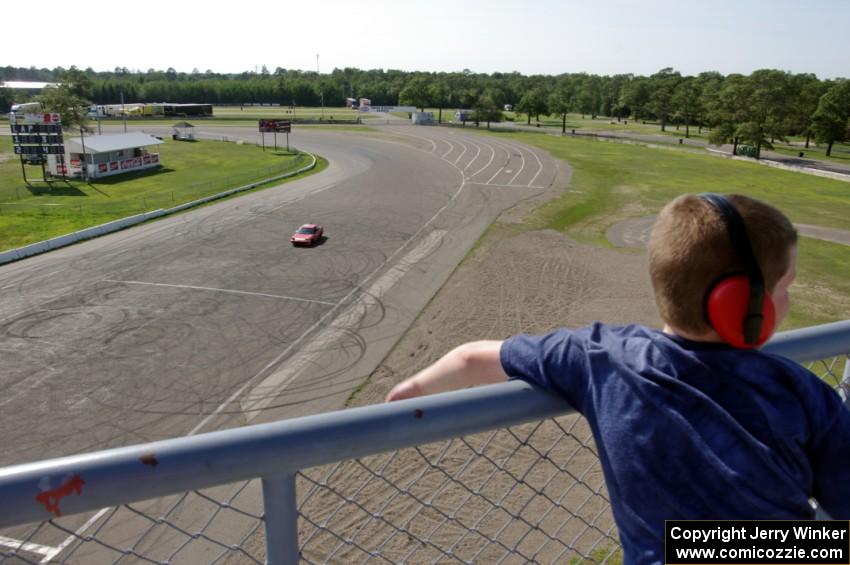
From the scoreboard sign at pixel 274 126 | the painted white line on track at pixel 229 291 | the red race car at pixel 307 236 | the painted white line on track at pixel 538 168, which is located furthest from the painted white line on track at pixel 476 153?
the painted white line on track at pixel 229 291

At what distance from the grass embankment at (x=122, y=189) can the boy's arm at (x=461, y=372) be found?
105 feet

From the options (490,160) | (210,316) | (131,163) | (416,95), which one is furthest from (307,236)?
(416,95)

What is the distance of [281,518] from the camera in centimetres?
165

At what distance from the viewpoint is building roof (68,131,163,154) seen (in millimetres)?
45156

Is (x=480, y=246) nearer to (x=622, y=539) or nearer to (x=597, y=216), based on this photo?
(x=597, y=216)

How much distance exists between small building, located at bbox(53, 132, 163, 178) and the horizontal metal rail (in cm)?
5094

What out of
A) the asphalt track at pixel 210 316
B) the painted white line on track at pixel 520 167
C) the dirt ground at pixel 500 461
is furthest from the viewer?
the painted white line on track at pixel 520 167

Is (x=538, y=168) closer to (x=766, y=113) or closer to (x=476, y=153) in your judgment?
(x=476, y=153)

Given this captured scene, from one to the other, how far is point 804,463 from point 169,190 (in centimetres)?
4522

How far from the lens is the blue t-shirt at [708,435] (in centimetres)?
161

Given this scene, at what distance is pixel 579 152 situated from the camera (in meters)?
64.4

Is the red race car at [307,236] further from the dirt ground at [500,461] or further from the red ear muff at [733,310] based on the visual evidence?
the red ear muff at [733,310]

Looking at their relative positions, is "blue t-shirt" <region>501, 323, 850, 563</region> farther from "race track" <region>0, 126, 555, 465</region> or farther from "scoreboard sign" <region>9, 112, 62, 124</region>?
"scoreboard sign" <region>9, 112, 62, 124</region>

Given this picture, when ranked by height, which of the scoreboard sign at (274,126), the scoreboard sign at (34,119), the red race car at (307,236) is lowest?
the red race car at (307,236)
